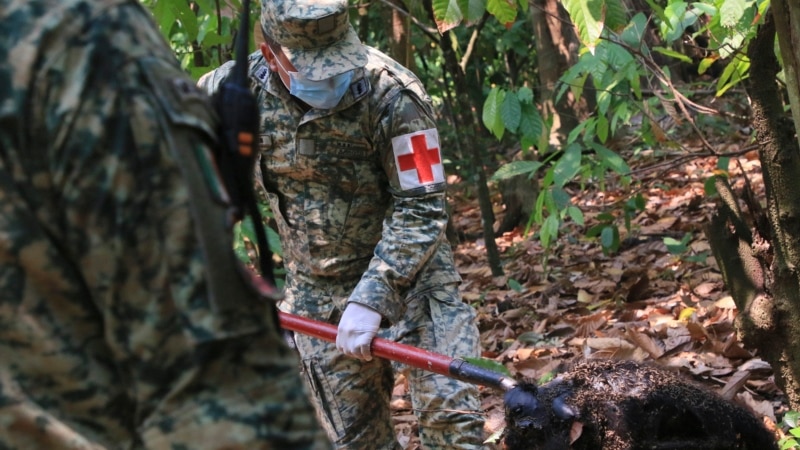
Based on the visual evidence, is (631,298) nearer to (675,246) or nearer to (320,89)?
(675,246)

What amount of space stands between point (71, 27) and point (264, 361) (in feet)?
1.61

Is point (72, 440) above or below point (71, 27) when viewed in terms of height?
below

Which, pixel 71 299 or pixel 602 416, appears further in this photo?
pixel 602 416

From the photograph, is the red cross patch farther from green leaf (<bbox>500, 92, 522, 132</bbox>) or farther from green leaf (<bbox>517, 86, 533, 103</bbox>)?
green leaf (<bbox>517, 86, 533, 103</bbox>)

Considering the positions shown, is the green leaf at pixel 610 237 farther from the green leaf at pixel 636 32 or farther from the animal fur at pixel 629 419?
the animal fur at pixel 629 419

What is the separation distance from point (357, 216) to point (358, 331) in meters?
0.55

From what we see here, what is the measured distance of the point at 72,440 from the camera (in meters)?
1.23

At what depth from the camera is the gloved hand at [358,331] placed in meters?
2.82

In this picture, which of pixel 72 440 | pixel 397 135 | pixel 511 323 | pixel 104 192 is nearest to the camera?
pixel 104 192

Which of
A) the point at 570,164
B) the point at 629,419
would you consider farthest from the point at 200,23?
the point at 629,419

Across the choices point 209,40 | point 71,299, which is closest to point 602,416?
point 71,299

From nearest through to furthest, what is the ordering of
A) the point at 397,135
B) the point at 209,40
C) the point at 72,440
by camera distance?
the point at 72,440
the point at 397,135
the point at 209,40

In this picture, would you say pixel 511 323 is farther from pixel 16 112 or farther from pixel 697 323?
pixel 16 112

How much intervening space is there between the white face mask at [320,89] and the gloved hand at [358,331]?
70 centimetres
